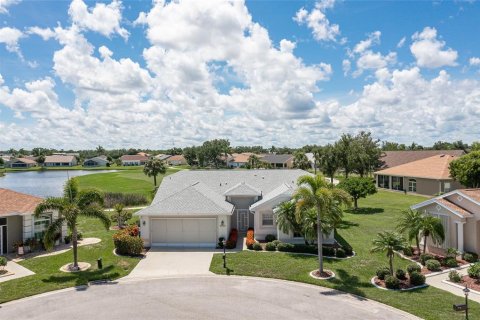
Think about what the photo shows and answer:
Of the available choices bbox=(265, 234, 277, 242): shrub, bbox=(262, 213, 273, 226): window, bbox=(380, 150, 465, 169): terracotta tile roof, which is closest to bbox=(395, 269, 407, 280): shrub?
bbox=(265, 234, 277, 242): shrub

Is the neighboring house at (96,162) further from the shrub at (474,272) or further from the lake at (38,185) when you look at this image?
the shrub at (474,272)

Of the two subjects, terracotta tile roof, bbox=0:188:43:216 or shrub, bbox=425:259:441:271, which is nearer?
shrub, bbox=425:259:441:271

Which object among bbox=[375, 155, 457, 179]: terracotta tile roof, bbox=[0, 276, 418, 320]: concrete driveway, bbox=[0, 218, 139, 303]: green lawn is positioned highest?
bbox=[375, 155, 457, 179]: terracotta tile roof

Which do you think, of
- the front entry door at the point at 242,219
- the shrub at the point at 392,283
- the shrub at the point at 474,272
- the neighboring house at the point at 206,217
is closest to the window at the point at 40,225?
the neighboring house at the point at 206,217

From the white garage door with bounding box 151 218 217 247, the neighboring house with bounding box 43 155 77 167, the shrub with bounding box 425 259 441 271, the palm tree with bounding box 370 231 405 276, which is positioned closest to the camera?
the palm tree with bounding box 370 231 405 276

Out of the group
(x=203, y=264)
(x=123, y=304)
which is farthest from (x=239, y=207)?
(x=123, y=304)

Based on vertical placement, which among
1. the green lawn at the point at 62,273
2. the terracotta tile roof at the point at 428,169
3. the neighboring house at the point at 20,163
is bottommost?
the green lawn at the point at 62,273

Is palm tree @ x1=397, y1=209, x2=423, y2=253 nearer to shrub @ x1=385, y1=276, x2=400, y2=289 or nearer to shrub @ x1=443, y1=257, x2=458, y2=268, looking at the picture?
shrub @ x1=443, y1=257, x2=458, y2=268

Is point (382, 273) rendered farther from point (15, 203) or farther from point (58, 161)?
point (58, 161)
